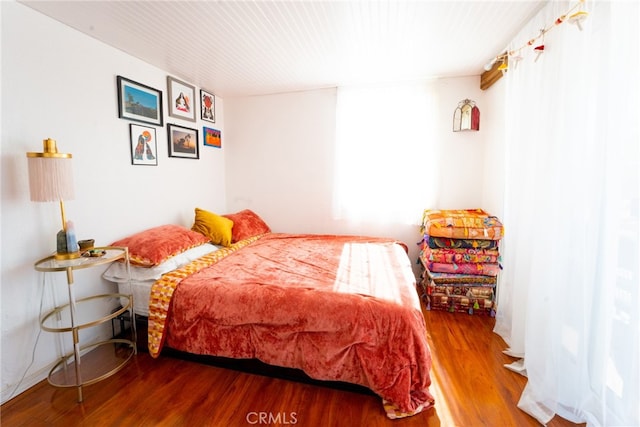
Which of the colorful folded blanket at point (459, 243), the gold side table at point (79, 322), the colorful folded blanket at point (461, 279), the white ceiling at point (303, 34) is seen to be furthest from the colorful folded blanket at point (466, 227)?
the gold side table at point (79, 322)

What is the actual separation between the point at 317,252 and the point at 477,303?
1.64 m

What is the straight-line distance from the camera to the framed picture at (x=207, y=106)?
134 inches

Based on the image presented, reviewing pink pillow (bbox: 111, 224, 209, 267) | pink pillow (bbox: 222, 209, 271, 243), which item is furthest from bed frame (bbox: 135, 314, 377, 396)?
pink pillow (bbox: 222, 209, 271, 243)

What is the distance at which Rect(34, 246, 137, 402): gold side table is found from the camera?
1.65m

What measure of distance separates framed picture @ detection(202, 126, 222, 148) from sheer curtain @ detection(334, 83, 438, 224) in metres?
1.66

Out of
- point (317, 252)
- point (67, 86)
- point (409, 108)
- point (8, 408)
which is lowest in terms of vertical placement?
point (8, 408)

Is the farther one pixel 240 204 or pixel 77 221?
pixel 240 204

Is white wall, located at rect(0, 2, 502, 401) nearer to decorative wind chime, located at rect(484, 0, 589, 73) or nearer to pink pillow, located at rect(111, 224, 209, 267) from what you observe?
pink pillow, located at rect(111, 224, 209, 267)

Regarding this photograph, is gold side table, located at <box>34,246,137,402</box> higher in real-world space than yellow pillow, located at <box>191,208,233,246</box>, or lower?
lower

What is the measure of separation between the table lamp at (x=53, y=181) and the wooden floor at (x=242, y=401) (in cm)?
89

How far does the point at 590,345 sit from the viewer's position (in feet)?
4.67

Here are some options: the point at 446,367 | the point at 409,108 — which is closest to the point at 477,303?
the point at 446,367

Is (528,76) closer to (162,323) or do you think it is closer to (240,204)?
(162,323)

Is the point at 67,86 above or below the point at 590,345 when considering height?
above
